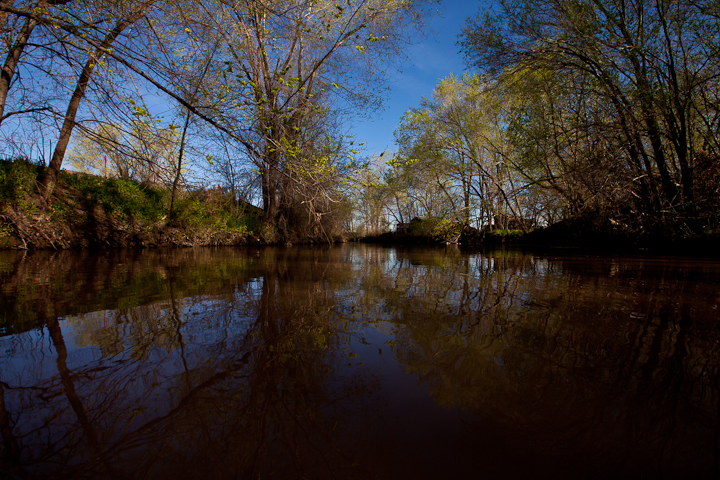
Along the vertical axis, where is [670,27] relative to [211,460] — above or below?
above

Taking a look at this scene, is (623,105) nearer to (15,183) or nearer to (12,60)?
(12,60)

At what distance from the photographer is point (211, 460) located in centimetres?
74

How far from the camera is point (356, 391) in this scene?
3.48 ft

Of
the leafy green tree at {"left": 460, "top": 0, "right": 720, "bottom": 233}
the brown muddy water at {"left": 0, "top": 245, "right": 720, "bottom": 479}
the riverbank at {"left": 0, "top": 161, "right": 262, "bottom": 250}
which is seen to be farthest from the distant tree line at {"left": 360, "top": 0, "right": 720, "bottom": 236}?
the riverbank at {"left": 0, "top": 161, "right": 262, "bottom": 250}

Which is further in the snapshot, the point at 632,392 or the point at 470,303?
the point at 470,303

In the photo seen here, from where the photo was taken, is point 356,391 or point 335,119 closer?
point 356,391

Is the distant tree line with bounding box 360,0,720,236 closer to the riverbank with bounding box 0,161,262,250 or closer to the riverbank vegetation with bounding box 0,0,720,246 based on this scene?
the riverbank vegetation with bounding box 0,0,720,246

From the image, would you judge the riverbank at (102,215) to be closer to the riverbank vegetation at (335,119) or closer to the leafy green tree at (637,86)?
the riverbank vegetation at (335,119)

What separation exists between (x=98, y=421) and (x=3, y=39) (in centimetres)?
608

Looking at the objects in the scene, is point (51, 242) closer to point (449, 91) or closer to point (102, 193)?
point (102, 193)

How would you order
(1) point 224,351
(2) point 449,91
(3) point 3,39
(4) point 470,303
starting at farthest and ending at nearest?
(2) point 449,91 < (3) point 3,39 < (4) point 470,303 < (1) point 224,351

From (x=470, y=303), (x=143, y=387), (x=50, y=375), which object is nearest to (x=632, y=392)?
(x=470, y=303)

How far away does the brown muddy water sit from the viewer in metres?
0.74

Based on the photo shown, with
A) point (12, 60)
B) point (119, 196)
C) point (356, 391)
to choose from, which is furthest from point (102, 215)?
point (356, 391)
